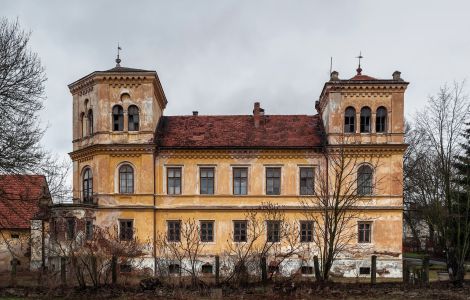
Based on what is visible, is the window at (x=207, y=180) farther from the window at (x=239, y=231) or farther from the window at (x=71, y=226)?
the window at (x=71, y=226)

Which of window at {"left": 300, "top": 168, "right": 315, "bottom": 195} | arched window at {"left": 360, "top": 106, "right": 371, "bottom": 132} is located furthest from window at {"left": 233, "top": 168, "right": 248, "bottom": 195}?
arched window at {"left": 360, "top": 106, "right": 371, "bottom": 132}

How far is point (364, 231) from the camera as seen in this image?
28.4 meters

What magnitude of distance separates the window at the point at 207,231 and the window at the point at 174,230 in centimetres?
133

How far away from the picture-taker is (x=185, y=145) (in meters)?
29.0

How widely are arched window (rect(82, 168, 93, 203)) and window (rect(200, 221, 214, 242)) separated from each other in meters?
6.56

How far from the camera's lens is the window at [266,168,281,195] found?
29016 mm

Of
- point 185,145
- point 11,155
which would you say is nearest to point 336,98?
point 185,145

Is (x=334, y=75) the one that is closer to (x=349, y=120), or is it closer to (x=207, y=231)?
(x=349, y=120)

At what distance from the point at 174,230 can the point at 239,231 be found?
367cm

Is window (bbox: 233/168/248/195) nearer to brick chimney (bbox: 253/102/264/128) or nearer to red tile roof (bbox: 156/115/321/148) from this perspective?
red tile roof (bbox: 156/115/321/148)

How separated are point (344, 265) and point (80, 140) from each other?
1664 cm

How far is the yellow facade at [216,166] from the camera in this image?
28.1 m

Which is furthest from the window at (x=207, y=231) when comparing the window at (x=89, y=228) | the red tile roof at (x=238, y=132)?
the window at (x=89, y=228)

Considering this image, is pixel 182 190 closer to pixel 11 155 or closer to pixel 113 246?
pixel 113 246
